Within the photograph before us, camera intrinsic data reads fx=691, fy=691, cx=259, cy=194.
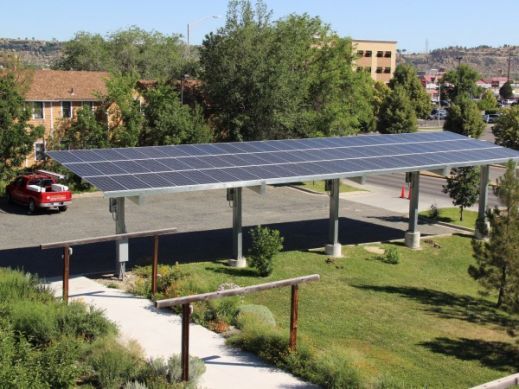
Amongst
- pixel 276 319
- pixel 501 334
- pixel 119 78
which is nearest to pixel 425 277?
pixel 501 334

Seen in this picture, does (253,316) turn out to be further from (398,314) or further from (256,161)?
(256,161)

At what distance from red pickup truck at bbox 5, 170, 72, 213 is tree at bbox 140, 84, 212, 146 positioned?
9531 millimetres

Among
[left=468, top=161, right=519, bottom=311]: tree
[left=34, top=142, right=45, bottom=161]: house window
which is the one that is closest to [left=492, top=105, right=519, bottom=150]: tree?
[left=34, top=142, right=45, bottom=161]: house window

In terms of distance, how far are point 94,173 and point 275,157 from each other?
22.9 feet

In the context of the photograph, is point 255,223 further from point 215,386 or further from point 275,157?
point 215,386

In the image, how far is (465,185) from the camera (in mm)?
31125

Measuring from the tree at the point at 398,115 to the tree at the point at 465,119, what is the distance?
16553 millimetres

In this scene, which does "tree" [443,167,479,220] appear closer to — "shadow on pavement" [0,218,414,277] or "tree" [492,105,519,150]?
"shadow on pavement" [0,218,414,277]

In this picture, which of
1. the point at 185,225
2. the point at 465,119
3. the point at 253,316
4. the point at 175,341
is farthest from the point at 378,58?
the point at 175,341

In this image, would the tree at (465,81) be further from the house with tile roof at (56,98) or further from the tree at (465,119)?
the house with tile roof at (56,98)

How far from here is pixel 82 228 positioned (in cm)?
2675

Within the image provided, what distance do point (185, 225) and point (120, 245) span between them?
8.63m

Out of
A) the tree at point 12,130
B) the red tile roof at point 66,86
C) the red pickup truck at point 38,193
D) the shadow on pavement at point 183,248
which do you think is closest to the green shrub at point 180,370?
the shadow on pavement at point 183,248

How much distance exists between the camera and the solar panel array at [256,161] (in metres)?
19.6
